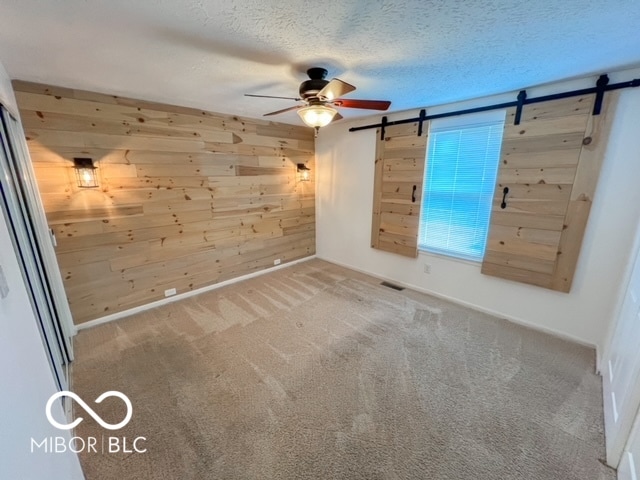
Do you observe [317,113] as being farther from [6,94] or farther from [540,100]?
[6,94]

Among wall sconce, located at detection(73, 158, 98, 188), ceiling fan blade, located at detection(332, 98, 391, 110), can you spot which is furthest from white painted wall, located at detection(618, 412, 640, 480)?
wall sconce, located at detection(73, 158, 98, 188)

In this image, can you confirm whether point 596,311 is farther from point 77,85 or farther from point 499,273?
point 77,85

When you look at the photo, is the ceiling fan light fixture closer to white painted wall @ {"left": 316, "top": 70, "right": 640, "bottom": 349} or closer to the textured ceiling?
the textured ceiling

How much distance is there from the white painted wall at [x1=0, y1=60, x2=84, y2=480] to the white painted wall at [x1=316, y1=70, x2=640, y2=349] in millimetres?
3494

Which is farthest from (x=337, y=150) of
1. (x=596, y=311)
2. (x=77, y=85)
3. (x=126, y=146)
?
(x=596, y=311)

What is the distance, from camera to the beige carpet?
1434 mm

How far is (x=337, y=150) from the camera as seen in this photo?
13.7 feet

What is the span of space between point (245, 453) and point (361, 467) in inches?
26.0

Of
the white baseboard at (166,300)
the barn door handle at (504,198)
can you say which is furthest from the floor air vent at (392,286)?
the white baseboard at (166,300)

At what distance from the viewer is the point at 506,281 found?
9.21 ft

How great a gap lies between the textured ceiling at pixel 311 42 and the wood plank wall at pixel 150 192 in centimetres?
37

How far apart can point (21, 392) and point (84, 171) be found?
93.8 inches

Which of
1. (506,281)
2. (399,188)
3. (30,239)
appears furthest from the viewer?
(399,188)

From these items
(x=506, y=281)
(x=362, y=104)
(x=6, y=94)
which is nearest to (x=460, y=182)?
(x=506, y=281)
